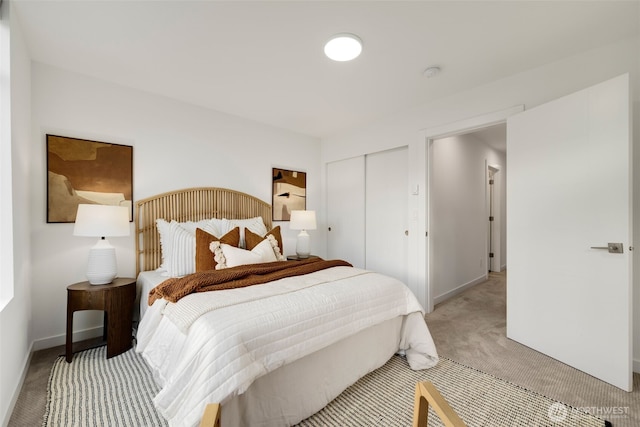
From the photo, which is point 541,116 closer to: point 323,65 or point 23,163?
point 323,65

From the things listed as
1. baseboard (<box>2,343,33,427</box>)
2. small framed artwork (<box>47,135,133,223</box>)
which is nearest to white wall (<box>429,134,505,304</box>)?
small framed artwork (<box>47,135,133,223</box>)

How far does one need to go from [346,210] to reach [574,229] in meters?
2.64

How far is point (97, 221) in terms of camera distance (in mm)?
2127

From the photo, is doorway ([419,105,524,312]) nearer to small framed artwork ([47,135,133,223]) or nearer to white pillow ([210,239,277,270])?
white pillow ([210,239,277,270])

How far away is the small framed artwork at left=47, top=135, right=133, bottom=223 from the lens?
232 centimetres

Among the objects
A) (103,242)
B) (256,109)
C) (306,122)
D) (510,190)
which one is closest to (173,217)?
(103,242)

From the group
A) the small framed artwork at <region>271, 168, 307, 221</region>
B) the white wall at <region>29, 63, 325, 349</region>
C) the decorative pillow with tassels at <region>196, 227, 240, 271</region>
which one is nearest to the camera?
the white wall at <region>29, 63, 325, 349</region>

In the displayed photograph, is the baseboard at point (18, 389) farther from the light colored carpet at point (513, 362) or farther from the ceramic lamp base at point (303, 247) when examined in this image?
the light colored carpet at point (513, 362)

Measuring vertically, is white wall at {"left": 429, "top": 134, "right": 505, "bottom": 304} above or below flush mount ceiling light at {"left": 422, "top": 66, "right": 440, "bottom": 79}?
below

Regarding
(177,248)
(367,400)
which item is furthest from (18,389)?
(367,400)

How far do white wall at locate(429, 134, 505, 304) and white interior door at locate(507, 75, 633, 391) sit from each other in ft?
3.07

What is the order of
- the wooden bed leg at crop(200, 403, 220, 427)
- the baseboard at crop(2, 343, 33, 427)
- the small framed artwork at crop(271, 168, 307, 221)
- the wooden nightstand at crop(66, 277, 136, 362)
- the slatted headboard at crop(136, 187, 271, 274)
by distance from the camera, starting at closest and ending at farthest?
1. the wooden bed leg at crop(200, 403, 220, 427)
2. the baseboard at crop(2, 343, 33, 427)
3. the wooden nightstand at crop(66, 277, 136, 362)
4. the slatted headboard at crop(136, 187, 271, 274)
5. the small framed artwork at crop(271, 168, 307, 221)

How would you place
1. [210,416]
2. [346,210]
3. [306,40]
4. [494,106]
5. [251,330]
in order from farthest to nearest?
[346,210] → [494,106] → [306,40] → [251,330] → [210,416]

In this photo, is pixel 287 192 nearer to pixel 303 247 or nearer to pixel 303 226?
pixel 303 226
